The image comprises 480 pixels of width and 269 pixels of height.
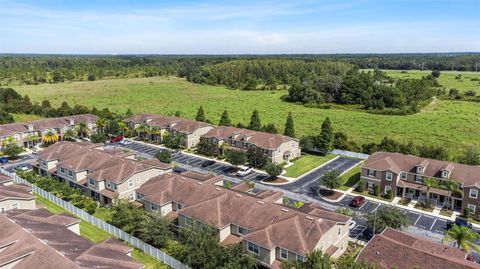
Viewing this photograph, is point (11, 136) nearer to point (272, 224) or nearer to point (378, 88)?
point (272, 224)

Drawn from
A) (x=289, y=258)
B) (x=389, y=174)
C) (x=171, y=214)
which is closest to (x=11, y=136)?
(x=171, y=214)

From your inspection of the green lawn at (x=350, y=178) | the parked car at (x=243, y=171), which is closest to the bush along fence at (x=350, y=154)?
the green lawn at (x=350, y=178)

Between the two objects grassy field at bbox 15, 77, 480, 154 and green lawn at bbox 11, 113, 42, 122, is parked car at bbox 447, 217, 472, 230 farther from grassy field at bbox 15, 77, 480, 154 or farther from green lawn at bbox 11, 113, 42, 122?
green lawn at bbox 11, 113, 42, 122

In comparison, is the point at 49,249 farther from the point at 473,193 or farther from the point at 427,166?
the point at 427,166

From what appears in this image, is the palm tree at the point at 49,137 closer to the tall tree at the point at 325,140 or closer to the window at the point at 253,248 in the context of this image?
the tall tree at the point at 325,140

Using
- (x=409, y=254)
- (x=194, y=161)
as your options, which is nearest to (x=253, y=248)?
(x=409, y=254)
